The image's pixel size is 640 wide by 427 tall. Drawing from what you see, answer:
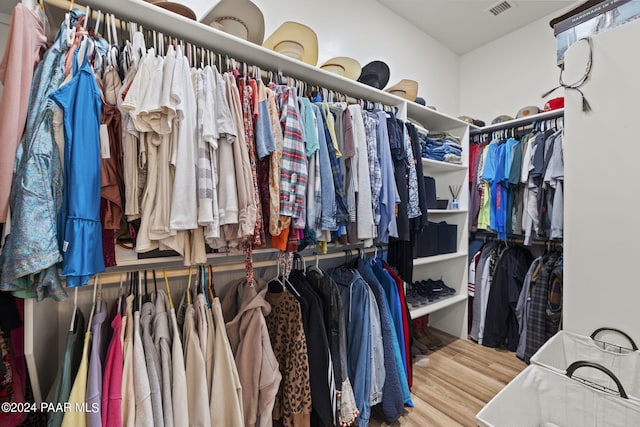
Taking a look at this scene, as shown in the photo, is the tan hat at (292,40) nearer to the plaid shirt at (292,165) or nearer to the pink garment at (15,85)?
the plaid shirt at (292,165)

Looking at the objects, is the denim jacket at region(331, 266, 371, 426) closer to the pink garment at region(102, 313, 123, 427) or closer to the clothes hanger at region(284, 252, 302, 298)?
the clothes hanger at region(284, 252, 302, 298)

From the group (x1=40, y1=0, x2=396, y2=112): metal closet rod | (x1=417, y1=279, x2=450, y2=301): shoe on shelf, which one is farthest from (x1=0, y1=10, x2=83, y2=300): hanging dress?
(x1=417, y1=279, x2=450, y2=301): shoe on shelf

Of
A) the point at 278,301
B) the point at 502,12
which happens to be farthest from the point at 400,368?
the point at 502,12

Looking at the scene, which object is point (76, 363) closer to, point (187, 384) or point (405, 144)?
point (187, 384)

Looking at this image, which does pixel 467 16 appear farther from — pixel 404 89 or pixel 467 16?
pixel 404 89

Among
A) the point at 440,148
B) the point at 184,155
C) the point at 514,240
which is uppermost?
the point at 440,148

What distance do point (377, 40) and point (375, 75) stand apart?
2.81ft

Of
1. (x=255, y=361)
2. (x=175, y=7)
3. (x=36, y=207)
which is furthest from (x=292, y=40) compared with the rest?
(x=255, y=361)

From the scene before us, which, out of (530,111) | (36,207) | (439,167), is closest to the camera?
(36,207)

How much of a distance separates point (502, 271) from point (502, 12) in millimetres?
2367

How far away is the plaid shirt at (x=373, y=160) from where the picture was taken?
1.55 m

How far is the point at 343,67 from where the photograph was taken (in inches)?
72.3

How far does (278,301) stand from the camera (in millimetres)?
1423

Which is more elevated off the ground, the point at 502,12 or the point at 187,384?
the point at 502,12
